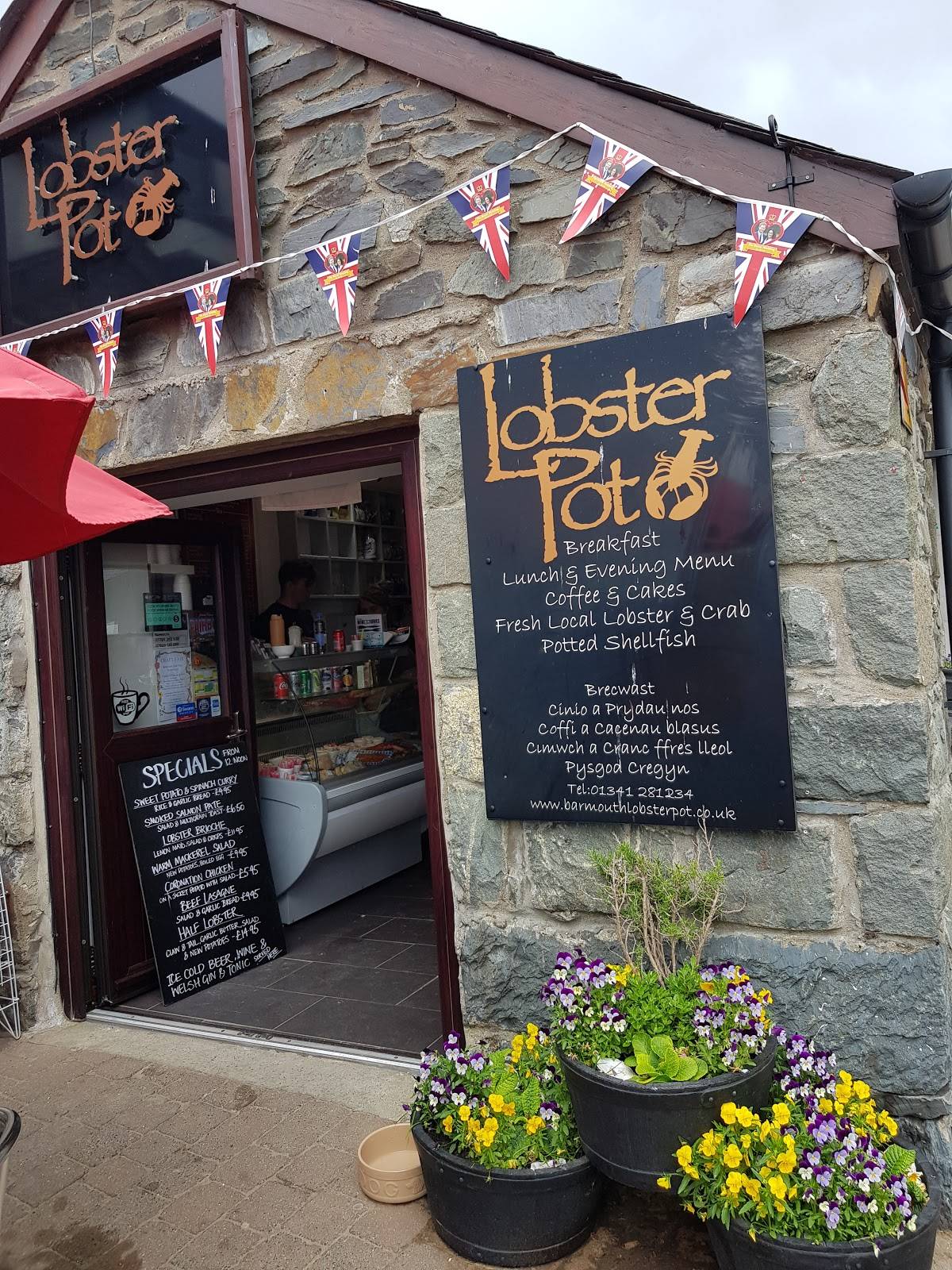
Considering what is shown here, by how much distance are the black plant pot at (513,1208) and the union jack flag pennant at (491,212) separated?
8.39 feet

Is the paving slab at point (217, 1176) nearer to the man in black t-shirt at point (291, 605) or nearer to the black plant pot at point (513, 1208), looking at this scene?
the black plant pot at point (513, 1208)

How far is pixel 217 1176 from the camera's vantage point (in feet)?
9.23

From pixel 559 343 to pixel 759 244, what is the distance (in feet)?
2.09

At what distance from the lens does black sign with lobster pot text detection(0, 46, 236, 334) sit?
11.2ft

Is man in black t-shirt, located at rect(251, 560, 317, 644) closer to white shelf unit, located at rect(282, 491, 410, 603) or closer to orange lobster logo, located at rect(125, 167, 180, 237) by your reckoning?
white shelf unit, located at rect(282, 491, 410, 603)

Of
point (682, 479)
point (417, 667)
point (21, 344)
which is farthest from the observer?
point (21, 344)

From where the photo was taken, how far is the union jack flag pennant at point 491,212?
9.34 ft

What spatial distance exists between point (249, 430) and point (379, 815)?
290 cm

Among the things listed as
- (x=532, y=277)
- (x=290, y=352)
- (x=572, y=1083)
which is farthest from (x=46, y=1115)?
(x=532, y=277)

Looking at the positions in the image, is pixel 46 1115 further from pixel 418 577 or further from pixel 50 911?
pixel 418 577

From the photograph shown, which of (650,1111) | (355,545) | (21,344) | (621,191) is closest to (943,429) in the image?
(621,191)

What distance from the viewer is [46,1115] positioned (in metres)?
3.24

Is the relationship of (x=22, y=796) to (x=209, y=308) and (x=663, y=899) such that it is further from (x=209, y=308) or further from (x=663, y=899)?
(x=663, y=899)

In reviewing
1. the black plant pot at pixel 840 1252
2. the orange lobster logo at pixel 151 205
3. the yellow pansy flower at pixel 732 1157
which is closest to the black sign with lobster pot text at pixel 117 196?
the orange lobster logo at pixel 151 205
